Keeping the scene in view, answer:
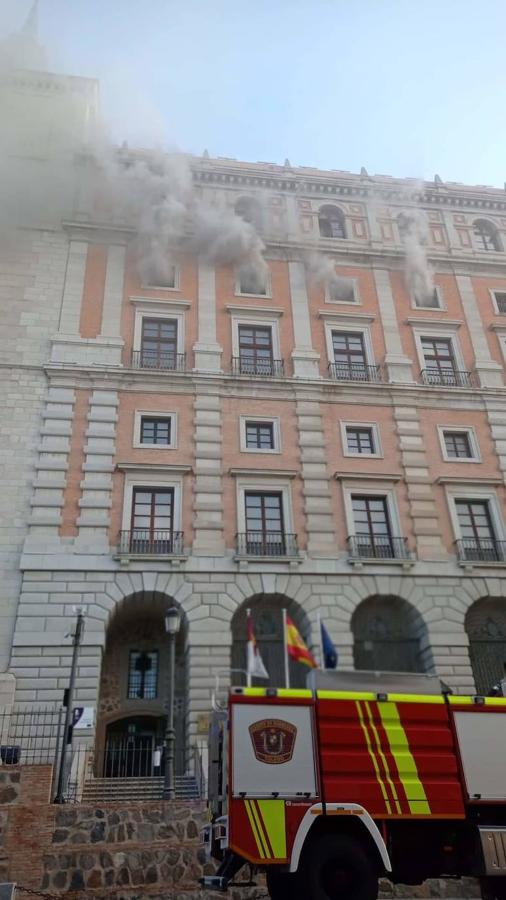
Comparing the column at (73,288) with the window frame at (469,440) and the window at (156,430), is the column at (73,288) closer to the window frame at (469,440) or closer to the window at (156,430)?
the window at (156,430)

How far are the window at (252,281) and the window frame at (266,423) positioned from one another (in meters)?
6.70

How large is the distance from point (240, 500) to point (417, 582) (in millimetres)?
6905

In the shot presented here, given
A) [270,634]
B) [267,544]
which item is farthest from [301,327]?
[270,634]

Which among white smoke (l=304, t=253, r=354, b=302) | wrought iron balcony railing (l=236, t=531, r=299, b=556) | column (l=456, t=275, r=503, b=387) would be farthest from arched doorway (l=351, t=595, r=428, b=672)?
white smoke (l=304, t=253, r=354, b=302)

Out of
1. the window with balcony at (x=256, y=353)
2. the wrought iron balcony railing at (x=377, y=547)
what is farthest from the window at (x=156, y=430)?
the wrought iron balcony railing at (x=377, y=547)

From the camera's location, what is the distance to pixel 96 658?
21250mm

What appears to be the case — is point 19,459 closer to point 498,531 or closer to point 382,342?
point 382,342

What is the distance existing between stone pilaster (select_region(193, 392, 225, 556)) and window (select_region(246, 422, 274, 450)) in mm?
1235

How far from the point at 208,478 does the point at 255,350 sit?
667 centimetres

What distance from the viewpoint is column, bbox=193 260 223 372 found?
27.5 m

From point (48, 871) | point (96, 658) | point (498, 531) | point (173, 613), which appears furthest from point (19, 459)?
point (498, 531)

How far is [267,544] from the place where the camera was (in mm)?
24172

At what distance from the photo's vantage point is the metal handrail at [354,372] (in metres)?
28.2

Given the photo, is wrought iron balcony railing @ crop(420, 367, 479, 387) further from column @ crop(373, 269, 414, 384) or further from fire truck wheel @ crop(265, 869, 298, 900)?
fire truck wheel @ crop(265, 869, 298, 900)
